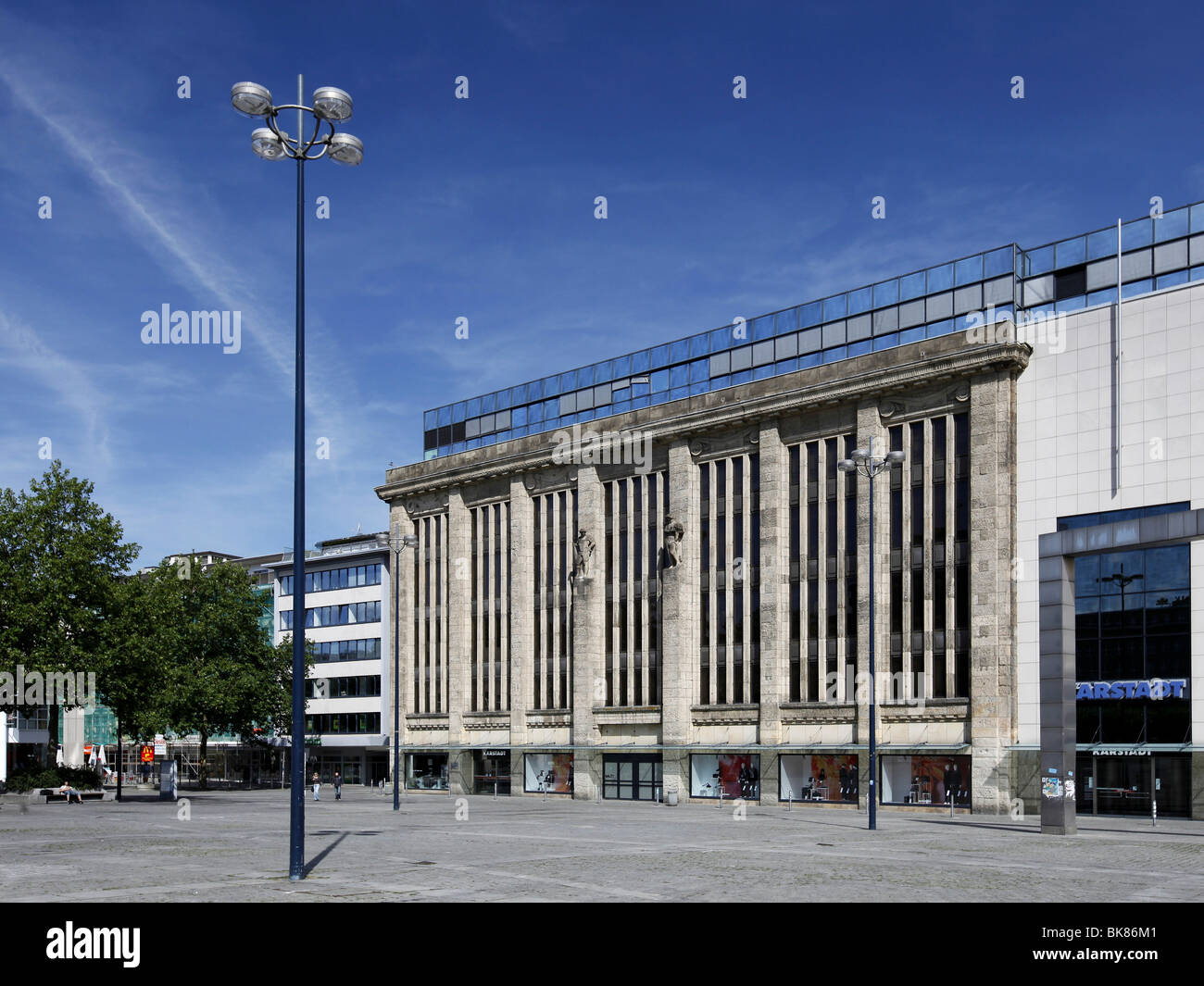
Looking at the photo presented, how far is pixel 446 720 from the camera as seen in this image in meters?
75.6

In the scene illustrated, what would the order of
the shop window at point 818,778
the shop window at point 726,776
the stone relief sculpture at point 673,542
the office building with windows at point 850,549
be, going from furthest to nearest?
the stone relief sculpture at point 673,542 < the shop window at point 726,776 < the shop window at point 818,778 < the office building with windows at point 850,549

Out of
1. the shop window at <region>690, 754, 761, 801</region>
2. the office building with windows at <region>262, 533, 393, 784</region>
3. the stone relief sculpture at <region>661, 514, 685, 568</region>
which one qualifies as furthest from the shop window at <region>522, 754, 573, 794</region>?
the office building with windows at <region>262, 533, 393, 784</region>

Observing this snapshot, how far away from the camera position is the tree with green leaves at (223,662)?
79188mm

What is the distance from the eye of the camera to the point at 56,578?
190 ft

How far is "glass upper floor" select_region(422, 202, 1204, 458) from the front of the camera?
4809cm

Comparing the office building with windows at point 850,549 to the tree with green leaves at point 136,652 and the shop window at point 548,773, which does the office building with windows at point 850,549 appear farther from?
the tree with green leaves at point 136,652

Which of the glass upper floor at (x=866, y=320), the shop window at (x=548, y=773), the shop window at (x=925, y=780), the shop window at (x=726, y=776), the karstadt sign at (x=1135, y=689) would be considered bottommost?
the shop window at (x=548, y=773)

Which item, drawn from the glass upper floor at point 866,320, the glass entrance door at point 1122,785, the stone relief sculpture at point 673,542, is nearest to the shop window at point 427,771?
the glass upper floor at point 866,320

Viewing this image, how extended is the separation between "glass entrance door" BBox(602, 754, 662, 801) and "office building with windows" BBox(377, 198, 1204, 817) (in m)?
0.16

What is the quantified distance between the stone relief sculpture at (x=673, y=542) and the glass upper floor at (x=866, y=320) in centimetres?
746

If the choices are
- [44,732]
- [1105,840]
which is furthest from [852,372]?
[44,732]

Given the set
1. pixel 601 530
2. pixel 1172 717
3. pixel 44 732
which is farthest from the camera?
pixel 44 732

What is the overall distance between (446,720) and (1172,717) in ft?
147
